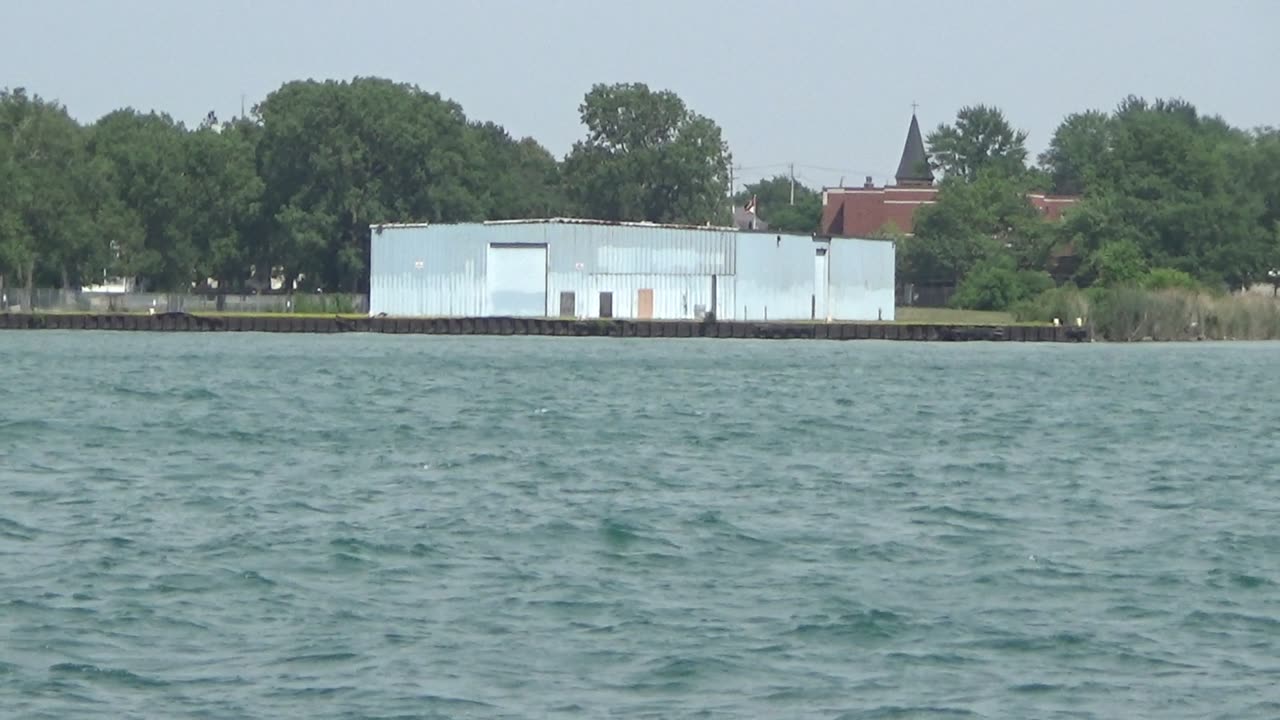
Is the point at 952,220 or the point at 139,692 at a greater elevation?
the point at 952,220

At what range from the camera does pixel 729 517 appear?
23578 mm

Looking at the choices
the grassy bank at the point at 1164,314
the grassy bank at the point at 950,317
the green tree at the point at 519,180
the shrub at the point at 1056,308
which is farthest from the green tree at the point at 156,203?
the grassy bank at the point at 1164,314

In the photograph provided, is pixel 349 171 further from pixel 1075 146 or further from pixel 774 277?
pixel 1075 146

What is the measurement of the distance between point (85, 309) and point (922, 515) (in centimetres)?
8386

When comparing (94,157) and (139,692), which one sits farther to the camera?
(94,157)

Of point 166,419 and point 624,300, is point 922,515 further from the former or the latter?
point 624,300

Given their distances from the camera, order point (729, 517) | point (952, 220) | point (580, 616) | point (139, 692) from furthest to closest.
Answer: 1. point (952, 220)
2. point (729, 517)
3. point (580, 616)
4. point (139, 692)

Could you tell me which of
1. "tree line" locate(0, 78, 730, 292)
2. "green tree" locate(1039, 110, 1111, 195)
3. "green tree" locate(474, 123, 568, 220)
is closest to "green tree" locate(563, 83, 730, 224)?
"green tree" locate(474, 123, 568, 220)

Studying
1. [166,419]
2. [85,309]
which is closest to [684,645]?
[166,419]

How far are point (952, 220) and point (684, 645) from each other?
104m

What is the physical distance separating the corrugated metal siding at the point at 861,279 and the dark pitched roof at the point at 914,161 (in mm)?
74435

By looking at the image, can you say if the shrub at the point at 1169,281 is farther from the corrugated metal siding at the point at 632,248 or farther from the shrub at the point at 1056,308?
the corrugated metal siding at the point at 632,248

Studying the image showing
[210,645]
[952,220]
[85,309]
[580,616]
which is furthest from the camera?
[952,220]

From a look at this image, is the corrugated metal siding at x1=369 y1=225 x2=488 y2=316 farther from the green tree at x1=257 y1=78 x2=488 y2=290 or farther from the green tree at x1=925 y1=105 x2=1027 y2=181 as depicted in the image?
the green tree at x1=925 y1=105 x2=1027 y2=181
